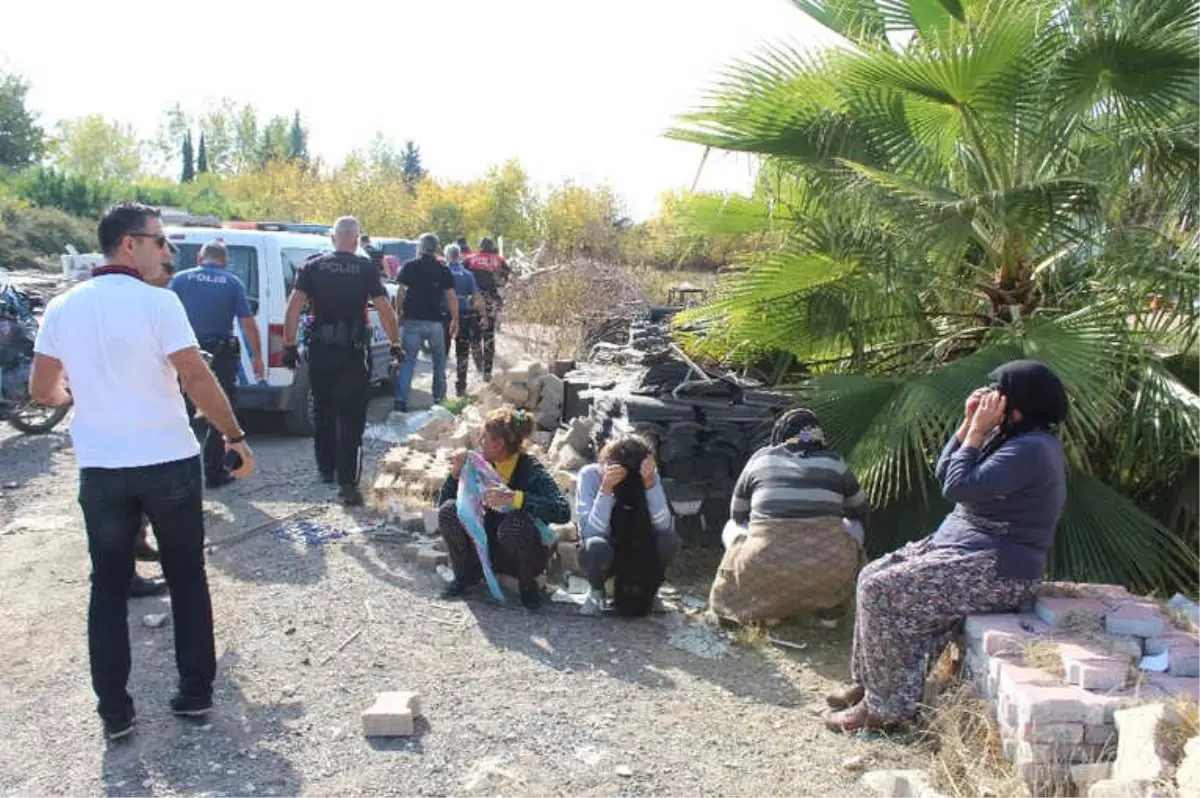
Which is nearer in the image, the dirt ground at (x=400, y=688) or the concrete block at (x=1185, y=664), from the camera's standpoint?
the concrete block at (x=1185, y=664)

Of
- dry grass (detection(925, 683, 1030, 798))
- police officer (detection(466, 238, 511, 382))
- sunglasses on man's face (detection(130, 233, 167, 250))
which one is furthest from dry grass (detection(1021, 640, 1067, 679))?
police officer (detection(466, 238, 511, 382))

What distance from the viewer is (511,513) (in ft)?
17.7

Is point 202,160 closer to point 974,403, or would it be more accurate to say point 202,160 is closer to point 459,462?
point 459,462

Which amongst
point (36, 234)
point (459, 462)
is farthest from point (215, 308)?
point (36, 234)

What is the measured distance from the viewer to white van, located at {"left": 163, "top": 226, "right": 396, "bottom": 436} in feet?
29.3

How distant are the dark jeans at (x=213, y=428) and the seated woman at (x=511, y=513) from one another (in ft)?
8.19

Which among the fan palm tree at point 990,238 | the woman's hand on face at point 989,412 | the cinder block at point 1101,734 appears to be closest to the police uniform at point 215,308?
the fan palm tree at point 990,238

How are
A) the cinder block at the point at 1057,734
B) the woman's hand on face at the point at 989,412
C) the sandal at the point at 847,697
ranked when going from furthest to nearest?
the sandal at the point at 847,697 → the woman's hand on face at the point at 989,412 → the cinder block at the point at 1057,734

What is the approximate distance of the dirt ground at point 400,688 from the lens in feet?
12.1

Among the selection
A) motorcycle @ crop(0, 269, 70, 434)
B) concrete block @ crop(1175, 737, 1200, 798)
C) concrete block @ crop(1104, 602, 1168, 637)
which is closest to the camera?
concrete block @ crop(1175, 737, 1200, 798)

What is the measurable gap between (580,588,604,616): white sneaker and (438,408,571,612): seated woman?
0.25 metres

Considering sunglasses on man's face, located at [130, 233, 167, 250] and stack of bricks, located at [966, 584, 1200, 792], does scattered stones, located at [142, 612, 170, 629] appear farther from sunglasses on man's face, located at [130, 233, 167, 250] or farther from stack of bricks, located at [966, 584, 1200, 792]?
stack of bricks, located at [966, 584, 1200, 792]

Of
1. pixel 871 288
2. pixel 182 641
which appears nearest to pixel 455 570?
pixel 182 641

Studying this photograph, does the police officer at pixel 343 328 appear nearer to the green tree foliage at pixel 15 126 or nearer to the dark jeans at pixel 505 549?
the dark jeans at pixel 505 549
